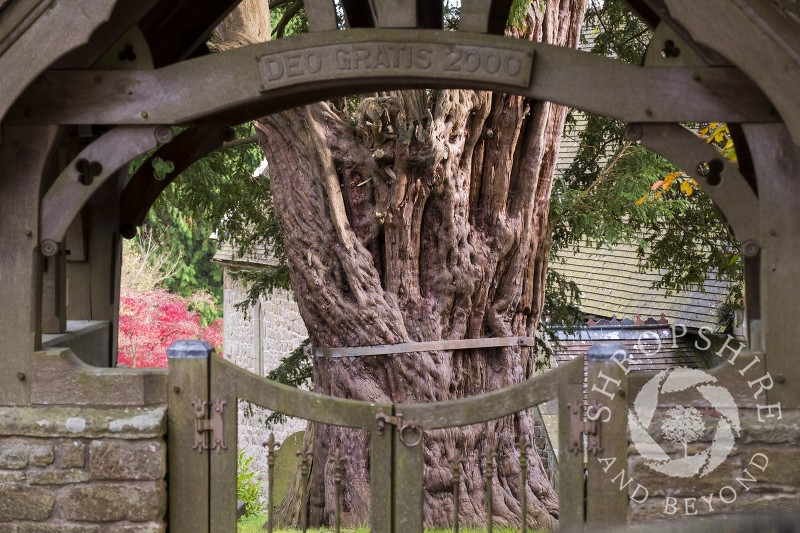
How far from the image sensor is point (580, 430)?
399 cm

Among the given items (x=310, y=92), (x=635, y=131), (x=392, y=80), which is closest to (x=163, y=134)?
(x=310, y=92)

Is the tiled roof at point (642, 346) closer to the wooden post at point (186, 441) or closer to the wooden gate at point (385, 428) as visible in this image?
the wooden gate at point (385, 428)

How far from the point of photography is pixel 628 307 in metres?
14.9

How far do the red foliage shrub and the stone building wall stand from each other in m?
1.90

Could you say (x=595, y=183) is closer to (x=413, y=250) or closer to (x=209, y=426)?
(x=413, y=250)

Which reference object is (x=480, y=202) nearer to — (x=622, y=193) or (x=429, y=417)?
(x=622, y=193)

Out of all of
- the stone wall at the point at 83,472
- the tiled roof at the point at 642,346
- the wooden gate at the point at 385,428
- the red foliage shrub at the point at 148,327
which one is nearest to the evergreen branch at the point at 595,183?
the tiled roof at the point at 642,346

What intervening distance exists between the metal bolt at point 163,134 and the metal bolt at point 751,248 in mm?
2489

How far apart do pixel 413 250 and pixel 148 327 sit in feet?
47.8

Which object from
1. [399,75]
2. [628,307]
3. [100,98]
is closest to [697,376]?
[399,75]

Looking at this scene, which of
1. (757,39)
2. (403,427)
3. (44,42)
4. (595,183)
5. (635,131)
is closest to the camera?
(757,39)

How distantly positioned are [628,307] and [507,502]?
26.6ft

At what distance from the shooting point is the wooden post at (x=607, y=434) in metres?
3.97

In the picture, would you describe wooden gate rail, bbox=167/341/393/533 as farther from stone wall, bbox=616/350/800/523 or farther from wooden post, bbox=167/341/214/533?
stone wall, bbox=616/350/800/523
